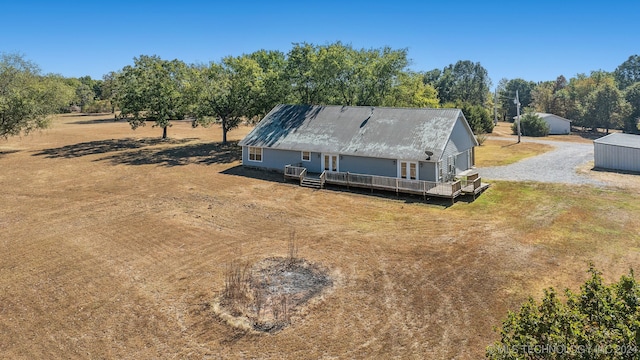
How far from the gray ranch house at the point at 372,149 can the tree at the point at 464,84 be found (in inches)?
2600

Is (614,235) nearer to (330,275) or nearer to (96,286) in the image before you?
(330,275)

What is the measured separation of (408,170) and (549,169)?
14199 millimetres

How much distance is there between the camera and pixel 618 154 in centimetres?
3306

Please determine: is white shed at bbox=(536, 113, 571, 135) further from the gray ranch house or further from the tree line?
the gray ranch house

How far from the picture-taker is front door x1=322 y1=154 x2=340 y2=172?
1214 inches

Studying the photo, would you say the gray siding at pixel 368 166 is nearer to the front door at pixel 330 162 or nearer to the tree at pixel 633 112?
the front door at pixel 330 162

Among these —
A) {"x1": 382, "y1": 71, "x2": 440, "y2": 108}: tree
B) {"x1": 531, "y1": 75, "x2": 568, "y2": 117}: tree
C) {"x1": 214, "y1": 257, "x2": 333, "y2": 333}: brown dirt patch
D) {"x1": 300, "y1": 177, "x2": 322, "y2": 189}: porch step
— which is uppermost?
{"x1": 531, "y1": 75, "x2": 568, "y2": 117}: tree

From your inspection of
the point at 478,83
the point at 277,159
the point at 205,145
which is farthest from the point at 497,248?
the point at 478,83

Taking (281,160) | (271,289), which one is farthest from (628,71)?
(271,289)

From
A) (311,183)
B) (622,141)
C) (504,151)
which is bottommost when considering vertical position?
(311,183)

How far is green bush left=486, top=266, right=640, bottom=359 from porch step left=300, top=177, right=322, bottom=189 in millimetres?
22422

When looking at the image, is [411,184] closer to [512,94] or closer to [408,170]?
[408,170]

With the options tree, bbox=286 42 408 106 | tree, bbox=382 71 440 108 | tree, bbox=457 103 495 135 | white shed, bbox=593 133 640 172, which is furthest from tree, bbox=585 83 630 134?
tree, bbox=286 42 408 106

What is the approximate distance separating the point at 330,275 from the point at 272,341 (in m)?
4.54
